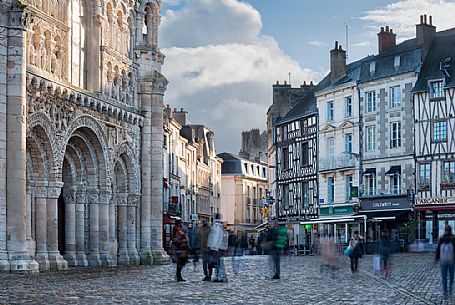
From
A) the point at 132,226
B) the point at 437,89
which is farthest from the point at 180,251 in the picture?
the point at 437,89

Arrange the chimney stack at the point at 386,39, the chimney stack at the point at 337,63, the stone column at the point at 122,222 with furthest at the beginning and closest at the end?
the chimney stack at the point at 337,63, the chimney stack at the point at 386,39, the stone column at the point at 122,222

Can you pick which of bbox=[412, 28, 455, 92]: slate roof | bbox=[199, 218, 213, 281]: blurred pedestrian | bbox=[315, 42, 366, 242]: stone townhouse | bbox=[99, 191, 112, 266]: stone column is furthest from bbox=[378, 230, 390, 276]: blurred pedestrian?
bbox=[315, 42, 366, 242]: stone townhouse

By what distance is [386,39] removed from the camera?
59469 millimetres

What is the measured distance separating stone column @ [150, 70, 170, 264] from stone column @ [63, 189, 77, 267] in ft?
18.5

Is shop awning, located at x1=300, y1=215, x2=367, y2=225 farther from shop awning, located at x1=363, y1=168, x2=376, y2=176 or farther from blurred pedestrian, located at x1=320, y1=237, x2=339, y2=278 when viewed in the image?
blurred pedestrian, located at x1=320, y1=237, x2=339, y2=278

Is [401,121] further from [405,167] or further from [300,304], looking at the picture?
[300,304]

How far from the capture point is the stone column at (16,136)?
26562 mm

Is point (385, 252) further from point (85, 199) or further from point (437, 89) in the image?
point (437, 89)

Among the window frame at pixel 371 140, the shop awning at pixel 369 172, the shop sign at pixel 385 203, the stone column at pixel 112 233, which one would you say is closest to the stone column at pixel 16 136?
the stone column at pixel 112 233

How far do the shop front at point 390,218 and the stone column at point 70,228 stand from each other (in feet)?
71.7

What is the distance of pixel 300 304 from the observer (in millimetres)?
16109

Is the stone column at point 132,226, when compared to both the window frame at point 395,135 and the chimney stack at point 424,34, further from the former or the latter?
the chimney stack at point 424,34

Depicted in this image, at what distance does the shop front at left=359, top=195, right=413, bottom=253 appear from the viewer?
173 ft

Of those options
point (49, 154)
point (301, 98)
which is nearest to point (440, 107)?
point (301, 98)
